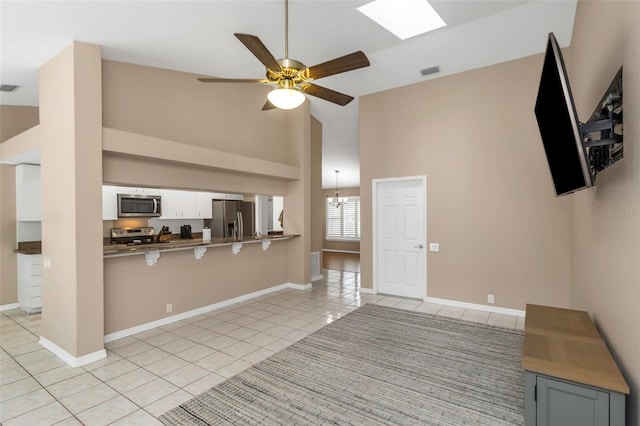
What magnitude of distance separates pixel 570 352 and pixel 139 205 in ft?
20.6

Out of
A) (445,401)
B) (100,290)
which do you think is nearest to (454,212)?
(445,401)

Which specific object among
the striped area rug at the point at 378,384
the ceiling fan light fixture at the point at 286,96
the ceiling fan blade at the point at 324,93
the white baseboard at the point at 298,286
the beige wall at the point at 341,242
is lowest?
the striped area rug at the point at 378,384

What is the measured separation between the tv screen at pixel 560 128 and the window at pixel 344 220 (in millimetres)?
9969

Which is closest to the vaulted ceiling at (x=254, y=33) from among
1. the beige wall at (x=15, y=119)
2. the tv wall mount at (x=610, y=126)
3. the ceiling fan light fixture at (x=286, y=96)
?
the beige wall at (x=15, y=119)

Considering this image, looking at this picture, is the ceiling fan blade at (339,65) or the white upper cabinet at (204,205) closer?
the ceiling fan blade at (339,65)

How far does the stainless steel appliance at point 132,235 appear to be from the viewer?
19.2 feet

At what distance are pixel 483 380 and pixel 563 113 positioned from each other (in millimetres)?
2279

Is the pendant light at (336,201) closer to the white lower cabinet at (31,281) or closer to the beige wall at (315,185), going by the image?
the beige wall at (315,185)

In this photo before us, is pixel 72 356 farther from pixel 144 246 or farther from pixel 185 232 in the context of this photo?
pixel 185 232

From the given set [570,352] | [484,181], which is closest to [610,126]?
[570,352]

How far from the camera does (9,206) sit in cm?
483

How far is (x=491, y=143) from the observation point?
181 inches

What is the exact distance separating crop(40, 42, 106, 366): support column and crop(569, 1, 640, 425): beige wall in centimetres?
416

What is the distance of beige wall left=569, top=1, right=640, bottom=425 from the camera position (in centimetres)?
154
